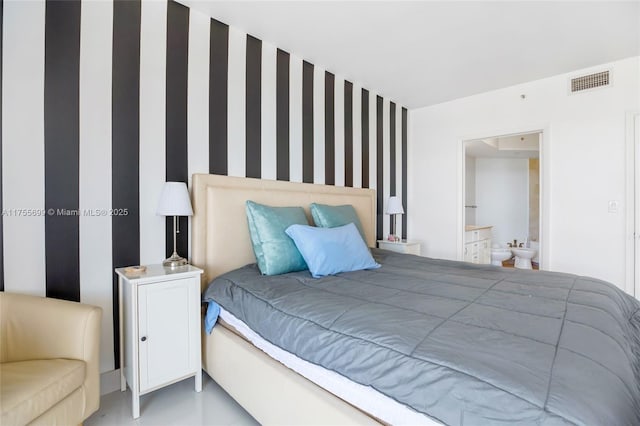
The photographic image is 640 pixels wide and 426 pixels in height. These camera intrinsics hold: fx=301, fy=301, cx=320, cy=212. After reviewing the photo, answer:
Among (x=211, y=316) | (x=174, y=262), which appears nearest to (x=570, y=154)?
(x=211, y=316)

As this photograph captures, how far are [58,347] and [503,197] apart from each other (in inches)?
274

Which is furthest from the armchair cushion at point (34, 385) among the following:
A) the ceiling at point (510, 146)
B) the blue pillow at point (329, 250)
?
the ceiling at point (510, 146)

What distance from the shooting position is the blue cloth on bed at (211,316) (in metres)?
1.78

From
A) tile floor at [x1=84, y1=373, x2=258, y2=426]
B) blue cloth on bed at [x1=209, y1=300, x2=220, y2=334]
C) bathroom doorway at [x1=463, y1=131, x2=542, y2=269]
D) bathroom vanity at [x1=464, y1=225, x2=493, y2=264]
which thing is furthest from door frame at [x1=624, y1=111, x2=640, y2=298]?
blue cloth on bed at [x1=209, y1=300, x2=220, y2=334]

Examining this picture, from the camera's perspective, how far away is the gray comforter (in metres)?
0.72

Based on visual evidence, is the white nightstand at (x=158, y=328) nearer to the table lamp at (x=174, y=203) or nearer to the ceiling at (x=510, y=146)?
the table lamp at (x=174, y=203)

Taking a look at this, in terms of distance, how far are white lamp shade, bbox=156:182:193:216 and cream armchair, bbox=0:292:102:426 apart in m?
0.63

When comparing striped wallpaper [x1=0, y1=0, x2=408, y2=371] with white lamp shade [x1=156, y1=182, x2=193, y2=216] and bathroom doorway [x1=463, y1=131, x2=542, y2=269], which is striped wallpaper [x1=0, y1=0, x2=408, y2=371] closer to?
white lamp shade [x1=156, y1=182, x2=193, y2=216]

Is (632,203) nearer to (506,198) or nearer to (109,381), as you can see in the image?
(506,198)

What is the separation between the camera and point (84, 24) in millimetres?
1699

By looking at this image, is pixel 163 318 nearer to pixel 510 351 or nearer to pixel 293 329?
pixel 293 329

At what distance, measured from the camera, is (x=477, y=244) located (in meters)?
4.38

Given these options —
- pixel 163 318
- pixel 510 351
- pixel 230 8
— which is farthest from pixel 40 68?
pixel 510 351

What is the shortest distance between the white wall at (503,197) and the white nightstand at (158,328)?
616 cm
